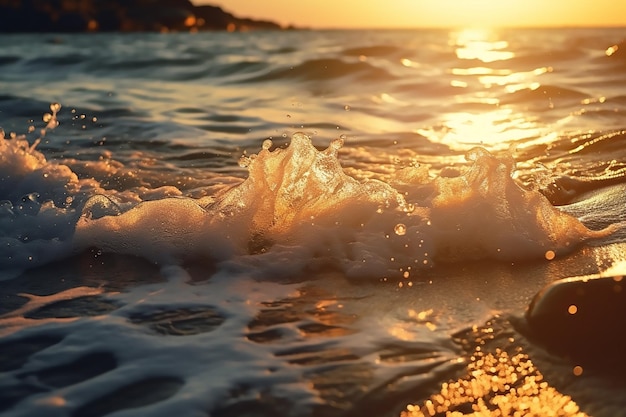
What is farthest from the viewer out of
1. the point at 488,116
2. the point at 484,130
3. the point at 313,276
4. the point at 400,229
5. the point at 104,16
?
the point at 104,16

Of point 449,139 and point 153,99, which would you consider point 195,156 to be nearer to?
point 449,139

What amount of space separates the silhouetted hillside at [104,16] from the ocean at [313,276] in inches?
2802

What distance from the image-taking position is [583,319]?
2.67 m

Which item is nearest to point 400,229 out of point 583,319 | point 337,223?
point 337,223

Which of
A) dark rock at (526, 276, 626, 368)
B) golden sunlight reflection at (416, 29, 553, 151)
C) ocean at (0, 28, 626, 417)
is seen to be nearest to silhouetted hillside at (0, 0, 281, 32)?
golden sunlight reflection at (416, 29, 553, 151)

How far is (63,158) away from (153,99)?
14.2 feet

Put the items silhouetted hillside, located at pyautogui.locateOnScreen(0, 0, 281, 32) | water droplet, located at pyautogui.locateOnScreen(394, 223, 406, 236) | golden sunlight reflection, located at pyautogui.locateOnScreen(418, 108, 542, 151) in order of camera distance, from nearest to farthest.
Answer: water droplet, located at pyautogui.locateOnScreen(394, 223, 406, 236) → golden sunlight reflection, located at pyautogui.locateOnScreen(418, 108, 542, 151) → silhouetted hillside, located at pyautogui.locateOnScreen(0, 0, 281, 32)

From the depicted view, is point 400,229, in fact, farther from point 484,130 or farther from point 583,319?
point 484,130

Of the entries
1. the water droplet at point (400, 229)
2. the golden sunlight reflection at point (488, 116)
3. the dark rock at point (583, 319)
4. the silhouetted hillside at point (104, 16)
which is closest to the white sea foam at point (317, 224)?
the water droplet at point (400, 229)

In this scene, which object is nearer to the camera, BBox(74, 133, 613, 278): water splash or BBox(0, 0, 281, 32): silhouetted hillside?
BBox(74, 133, 613, 278): water splash

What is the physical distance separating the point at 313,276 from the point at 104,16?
79465 millimetres

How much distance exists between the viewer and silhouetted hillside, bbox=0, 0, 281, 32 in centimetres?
7238

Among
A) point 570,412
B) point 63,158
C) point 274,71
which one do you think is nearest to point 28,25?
point 274,71

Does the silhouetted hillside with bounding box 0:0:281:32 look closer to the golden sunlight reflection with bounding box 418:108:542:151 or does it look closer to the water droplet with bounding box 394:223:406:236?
the golden sunlight reflection with bounding box 418:108:542:151
